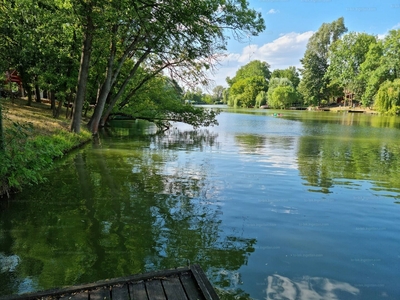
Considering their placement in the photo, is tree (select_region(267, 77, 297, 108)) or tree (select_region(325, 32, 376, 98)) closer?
tree (select_region(325, 32, 376, 98))

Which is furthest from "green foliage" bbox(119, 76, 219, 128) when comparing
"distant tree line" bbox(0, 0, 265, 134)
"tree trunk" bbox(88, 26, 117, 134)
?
"tree trunk" bbox(88, 26, 117, 134)

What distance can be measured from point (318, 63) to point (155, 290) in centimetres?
8507

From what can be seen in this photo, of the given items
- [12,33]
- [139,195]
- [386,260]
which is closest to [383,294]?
[386,260]

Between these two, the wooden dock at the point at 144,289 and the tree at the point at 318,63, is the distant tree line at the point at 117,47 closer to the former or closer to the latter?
the wooden dock at the point at 144,289

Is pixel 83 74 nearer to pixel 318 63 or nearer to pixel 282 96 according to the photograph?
pixel 282 96

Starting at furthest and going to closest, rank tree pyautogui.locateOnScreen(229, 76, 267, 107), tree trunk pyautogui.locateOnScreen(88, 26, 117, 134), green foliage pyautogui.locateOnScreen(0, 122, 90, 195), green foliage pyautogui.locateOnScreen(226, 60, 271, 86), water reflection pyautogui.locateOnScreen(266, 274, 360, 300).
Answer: green foliage pyautogui.locateOnScreen(226, 60, 271, 86)
tree pyautogui.locateOnScreen(229, 76, 267, 107)
tree trunk pyautogui.locateOnScreen(88, 26, 117, 134)
green foliage pyautogui.locateOnScreen(0, 122, 90, 195)
water reflection pyautogui.locateOnScreen(266, 274, 360, 300)

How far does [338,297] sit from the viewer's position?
4.02m

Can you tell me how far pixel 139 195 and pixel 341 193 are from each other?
5365mm

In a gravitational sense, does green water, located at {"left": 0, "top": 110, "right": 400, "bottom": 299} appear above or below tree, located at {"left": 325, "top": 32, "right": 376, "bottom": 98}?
below

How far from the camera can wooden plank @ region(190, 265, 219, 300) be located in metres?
3.08

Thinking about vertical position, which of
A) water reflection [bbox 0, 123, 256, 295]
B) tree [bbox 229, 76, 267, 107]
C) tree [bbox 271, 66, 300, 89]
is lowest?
water reflection [bbox 0, 123, 256, 295]

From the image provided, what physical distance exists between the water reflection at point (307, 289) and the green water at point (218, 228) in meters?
0.01

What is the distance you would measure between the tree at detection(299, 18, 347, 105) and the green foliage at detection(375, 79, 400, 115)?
28.0m

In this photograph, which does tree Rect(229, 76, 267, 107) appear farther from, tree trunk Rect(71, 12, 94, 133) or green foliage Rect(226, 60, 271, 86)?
tree trunk Rect(71, 12, 94, 133)
